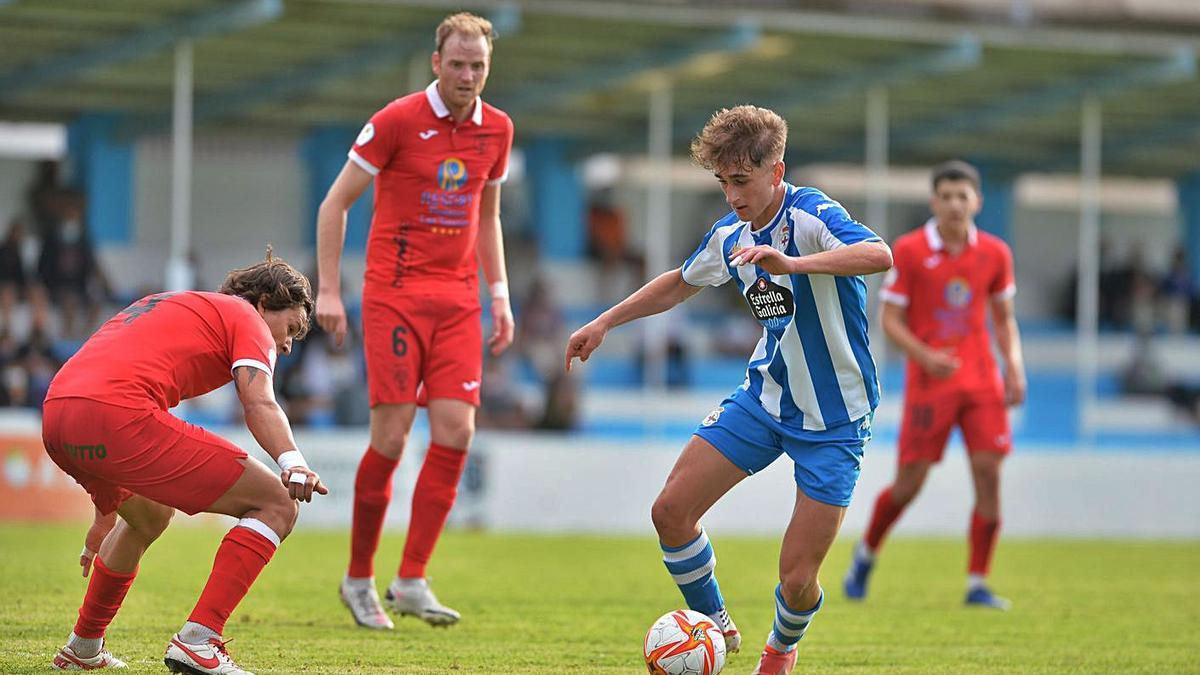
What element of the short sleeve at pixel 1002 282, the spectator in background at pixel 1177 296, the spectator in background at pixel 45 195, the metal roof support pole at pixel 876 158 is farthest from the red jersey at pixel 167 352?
the spectator in background at pixel 1177 296

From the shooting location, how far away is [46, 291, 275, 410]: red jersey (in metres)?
5.17

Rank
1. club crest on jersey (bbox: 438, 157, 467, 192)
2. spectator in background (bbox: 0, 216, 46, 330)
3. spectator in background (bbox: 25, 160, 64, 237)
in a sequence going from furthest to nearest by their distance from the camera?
spectator in background (bbox: 25, 160, 64, 237)
spectator in background (bbox: 0, 216, 46, 330)
club crest on jersey (bbox: 438, 157, 467, 192)

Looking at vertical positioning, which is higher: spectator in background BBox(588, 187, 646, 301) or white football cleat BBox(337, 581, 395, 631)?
spectator in background BBox(588, 187, 646, 301)

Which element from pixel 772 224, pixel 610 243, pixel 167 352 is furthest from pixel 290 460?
pixel 610 243

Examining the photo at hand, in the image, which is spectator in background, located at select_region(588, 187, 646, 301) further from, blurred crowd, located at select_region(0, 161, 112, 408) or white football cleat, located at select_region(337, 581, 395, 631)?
white football cleat, located at select_region(337, 581, 395, 631)

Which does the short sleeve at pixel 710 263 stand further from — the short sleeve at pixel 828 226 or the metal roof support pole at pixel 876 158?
the metal roof support pole at pixel 876 158

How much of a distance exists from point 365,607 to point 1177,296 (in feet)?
65.6

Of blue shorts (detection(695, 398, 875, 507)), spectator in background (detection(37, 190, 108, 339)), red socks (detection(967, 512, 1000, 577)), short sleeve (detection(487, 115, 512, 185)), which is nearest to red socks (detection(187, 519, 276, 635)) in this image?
blue shorts (detection(695, 398, 875, 507))

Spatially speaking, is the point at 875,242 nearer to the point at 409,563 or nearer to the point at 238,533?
the point at 238,533

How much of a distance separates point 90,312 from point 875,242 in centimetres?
1391

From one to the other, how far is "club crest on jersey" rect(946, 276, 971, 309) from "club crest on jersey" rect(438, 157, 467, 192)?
3.32 m

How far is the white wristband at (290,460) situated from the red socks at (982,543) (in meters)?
5.34

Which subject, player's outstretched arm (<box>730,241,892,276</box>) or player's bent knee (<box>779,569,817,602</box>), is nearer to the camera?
player's outstretched arm (<box>730,241,892,276</box>)

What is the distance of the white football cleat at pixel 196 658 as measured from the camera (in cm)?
509
